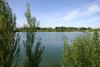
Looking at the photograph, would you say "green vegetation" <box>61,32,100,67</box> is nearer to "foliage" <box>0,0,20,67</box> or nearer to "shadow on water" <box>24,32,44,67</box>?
"foliage" <box>0,0,20,67</box>

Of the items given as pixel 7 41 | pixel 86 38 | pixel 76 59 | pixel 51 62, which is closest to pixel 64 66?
pixel 76 59

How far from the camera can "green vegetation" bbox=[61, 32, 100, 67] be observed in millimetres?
13730

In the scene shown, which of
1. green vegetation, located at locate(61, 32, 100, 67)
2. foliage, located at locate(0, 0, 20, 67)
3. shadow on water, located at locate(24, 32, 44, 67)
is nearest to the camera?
green vegetation, located at locate(61, 32, 100, 67)

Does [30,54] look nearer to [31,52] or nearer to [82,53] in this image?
[31,52]

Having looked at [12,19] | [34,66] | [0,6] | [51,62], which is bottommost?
[51,62]

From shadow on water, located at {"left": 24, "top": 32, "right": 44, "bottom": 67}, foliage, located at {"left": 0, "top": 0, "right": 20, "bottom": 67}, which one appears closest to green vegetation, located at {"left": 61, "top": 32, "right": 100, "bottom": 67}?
foliage, located at {"left": 0, "top": 0, "right": 20, "bottom": 67}

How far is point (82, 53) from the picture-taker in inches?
550

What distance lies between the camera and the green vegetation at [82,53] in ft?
45.0

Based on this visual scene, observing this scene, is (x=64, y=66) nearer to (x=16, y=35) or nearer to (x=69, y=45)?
(x=69, y=45)

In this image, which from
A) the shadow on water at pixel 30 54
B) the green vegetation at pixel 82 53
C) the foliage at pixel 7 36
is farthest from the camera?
the shadow on water at pixel 30 54

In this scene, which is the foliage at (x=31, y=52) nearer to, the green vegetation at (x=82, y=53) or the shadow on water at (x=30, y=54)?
the shadow on water at (x=30, y=54)

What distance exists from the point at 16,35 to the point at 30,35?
359 centimetres

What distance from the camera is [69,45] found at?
48.8 ft

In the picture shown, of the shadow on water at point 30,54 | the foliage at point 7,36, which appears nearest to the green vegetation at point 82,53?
the foliage at point 7,36
